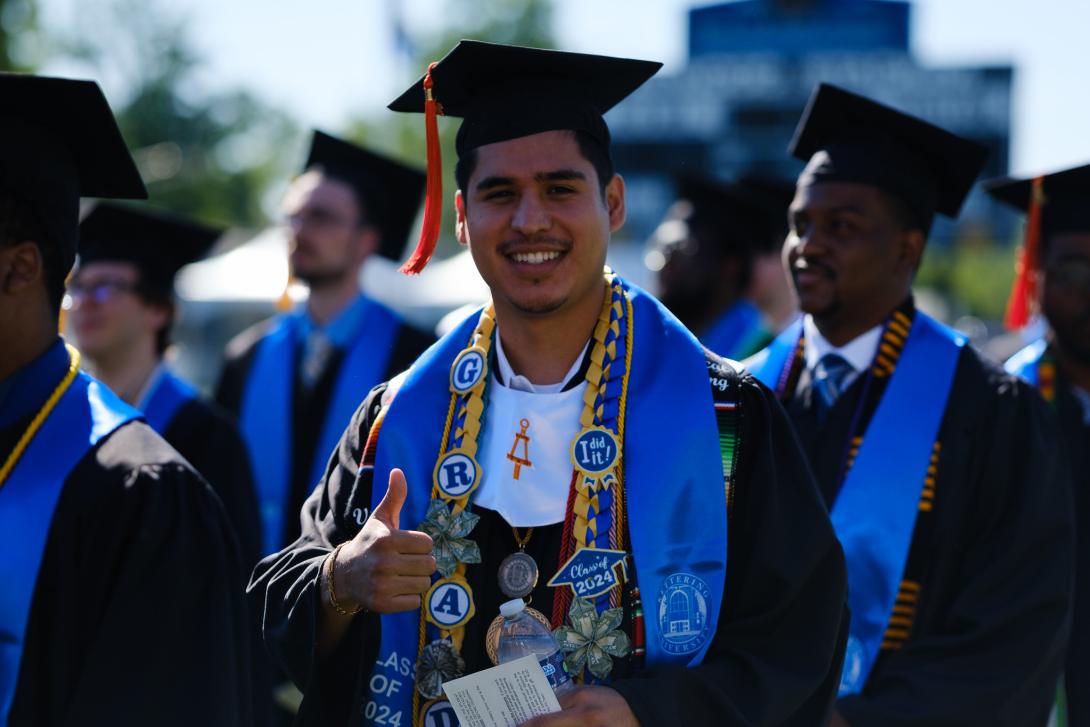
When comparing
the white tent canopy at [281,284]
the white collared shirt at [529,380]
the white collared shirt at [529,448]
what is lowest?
the white collared shirt at [529,448]

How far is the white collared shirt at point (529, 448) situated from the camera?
2.45 metres

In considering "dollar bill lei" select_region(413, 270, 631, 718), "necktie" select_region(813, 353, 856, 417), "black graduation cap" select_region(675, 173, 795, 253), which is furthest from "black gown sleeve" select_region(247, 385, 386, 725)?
"black graduation cap" select_region(675, 173, 795, 253)

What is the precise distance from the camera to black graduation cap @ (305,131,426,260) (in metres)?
6.43

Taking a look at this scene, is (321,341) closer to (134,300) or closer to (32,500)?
(134,300)

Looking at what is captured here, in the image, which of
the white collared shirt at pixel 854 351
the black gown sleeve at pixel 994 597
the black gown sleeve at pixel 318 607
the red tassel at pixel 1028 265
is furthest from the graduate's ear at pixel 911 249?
the black gown sleeve at pixel 318 607

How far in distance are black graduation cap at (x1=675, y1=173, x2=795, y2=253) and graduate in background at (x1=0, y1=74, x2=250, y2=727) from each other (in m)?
4.47

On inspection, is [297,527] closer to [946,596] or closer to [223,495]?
[223,495]

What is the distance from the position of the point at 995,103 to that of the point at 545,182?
36.7 metres

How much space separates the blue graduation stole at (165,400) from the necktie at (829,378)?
2.35 metres

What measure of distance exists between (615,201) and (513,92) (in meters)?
0.31

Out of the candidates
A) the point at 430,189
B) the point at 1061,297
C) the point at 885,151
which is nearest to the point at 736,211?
the point at 1061,297

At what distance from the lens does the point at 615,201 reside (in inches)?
106

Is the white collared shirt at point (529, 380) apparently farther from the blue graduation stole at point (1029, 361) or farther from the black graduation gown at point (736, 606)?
the blue graduation stole at point (1029, 361)

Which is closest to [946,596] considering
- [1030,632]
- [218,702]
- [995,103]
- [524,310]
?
[1030,632]
